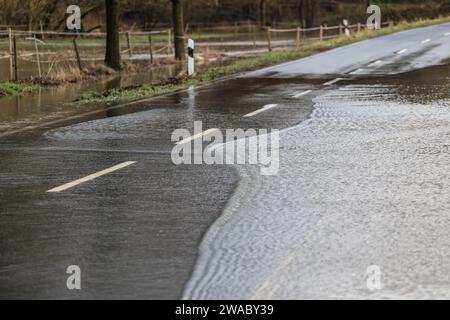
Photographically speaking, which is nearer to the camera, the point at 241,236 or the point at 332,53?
the point at 241,236

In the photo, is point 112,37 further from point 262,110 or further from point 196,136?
point 196,136

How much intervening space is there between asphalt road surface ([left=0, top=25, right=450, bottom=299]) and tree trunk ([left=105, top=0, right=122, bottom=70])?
14603 mm

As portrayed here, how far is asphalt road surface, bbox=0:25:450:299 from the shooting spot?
5.94m

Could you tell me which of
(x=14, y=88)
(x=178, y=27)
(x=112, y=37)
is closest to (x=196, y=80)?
(x=14, y=88)

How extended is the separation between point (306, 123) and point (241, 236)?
23.6 ft

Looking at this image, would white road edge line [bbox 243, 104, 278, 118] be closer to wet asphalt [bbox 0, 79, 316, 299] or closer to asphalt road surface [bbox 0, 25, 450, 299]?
asphalt road surface [bbox 0, 25, 450, 299]

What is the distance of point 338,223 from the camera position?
7.45 metres

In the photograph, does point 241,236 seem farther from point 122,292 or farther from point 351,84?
point 351,84

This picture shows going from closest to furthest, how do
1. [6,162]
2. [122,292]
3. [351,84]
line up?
1. [122,292]
2. [6,162]
3. [351,84]

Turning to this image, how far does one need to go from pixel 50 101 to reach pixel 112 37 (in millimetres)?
10307

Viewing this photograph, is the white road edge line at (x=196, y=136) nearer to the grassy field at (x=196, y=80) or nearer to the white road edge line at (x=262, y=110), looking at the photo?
the white road edge line at (x=262, y=110)

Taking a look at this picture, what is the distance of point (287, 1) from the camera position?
99.5 metres

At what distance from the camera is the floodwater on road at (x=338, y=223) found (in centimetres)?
585
